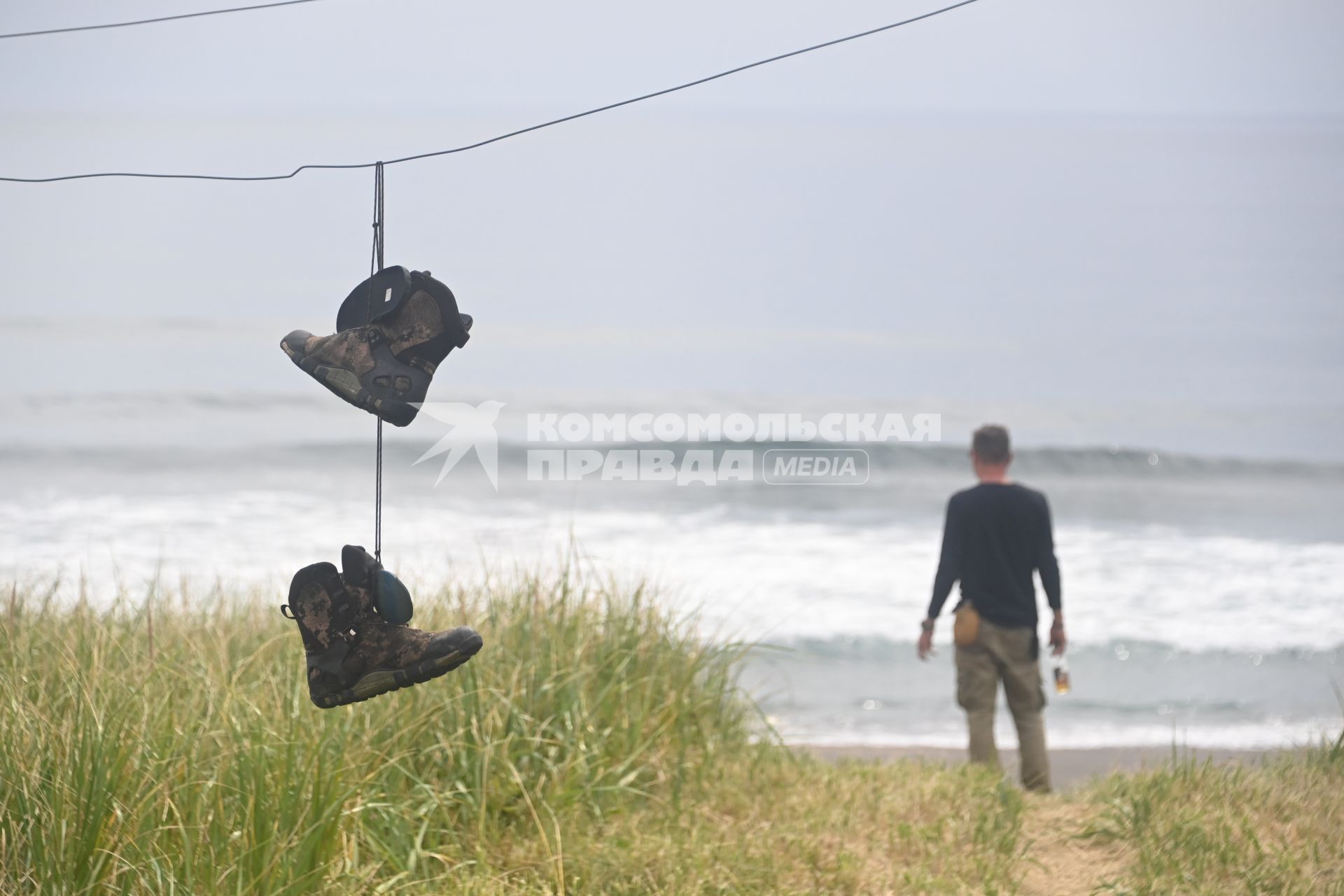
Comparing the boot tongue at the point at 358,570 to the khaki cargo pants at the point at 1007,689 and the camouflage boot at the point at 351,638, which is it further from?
the khaki cargo pants at the point at 1007,689

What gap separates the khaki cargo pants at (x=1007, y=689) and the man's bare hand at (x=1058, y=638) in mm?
115

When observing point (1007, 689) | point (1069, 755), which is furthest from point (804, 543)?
point (1007, 689)

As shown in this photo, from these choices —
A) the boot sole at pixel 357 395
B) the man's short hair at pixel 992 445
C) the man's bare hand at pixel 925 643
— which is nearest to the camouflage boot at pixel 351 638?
the boot sole at pixel 357 395

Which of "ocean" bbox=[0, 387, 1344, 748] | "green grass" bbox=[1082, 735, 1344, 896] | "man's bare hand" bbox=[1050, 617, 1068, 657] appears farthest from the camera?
"ocean" bbox=[0, 387, 1344, 748]

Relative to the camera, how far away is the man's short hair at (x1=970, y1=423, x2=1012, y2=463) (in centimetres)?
721

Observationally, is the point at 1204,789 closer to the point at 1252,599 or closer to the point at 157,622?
the point at 157,622

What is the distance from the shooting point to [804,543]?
75.5 feet

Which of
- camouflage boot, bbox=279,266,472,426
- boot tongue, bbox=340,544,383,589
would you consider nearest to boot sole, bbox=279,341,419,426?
camouflage boot, bbox=279,266,472,426

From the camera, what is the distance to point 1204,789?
19.4ft

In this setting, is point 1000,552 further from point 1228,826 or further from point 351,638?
point 351,638

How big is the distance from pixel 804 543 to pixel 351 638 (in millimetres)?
20052

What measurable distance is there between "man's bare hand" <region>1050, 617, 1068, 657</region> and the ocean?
5.16 feet

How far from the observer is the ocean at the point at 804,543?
39.4 ft

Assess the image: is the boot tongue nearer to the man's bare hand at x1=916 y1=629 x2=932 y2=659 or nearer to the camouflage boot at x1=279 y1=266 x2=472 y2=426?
the camouflage boot at x1=279 y1=266 x2=472 y2=426
